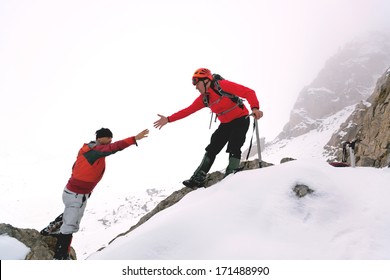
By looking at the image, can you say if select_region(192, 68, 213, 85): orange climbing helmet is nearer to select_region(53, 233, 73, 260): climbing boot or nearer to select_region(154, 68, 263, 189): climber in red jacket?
select_region(154, 68, 263, 189): climber in red jacket

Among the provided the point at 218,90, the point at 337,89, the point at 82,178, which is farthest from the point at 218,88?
the point at 337,89

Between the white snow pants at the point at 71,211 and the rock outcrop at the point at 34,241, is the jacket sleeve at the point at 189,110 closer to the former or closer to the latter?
the white snow pants at the point at 71,211

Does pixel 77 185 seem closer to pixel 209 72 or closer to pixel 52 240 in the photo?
pixel 52 240

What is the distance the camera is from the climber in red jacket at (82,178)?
259 inches

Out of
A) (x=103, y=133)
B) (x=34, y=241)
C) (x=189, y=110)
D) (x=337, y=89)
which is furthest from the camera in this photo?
(x=337, y=89)

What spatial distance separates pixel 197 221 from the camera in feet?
14.9

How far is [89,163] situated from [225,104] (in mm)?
3467

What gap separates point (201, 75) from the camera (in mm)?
7324

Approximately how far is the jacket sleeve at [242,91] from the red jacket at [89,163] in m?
2.51

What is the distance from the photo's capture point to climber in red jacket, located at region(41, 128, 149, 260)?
6578mm

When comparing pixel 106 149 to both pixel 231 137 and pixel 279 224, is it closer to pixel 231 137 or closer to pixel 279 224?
pixel 231 137

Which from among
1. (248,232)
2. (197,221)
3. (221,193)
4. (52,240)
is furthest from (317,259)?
(52,240)

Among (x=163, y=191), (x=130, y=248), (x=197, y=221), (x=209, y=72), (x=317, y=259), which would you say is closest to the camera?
(x=317, y=259)

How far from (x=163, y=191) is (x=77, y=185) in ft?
508
